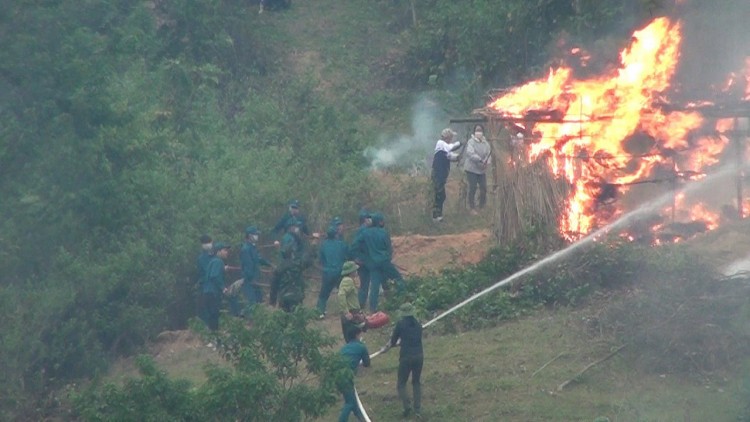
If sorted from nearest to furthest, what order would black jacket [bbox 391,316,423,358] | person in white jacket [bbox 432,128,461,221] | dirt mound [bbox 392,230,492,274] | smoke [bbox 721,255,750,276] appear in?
black jacket [bbox 391,316,423,358], smoke [bbox 721,255,750,276], dirt mound [bbox 392,230,492,274], person in white jacket [bbox 432,128,461,221]

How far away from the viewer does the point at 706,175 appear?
2094 centimetres

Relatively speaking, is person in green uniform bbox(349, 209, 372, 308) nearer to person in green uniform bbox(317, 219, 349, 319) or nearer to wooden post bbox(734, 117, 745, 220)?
person in green uniform bbox(317, 219, 349, 319)

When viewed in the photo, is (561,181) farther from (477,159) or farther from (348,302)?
(348,302)

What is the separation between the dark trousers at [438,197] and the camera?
2419 cm

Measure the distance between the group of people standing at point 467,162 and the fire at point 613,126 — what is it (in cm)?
231

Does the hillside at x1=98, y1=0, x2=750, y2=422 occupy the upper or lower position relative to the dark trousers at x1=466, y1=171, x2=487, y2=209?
lower

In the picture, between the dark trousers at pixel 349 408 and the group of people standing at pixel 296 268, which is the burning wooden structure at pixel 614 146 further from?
the dark trousers at pixel 349 408

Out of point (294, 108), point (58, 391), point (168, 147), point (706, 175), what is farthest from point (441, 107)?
point (58, 391)

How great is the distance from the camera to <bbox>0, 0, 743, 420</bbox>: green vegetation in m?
19.0

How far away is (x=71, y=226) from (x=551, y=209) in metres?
7.90

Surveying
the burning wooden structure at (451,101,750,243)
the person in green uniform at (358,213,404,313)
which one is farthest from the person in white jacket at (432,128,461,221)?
the person in green uniform at (358,213,404,313)

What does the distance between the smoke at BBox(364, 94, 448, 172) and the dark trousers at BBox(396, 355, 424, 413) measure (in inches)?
527

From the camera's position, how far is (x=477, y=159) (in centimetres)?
2380

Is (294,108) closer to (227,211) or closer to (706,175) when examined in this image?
(227,211)
